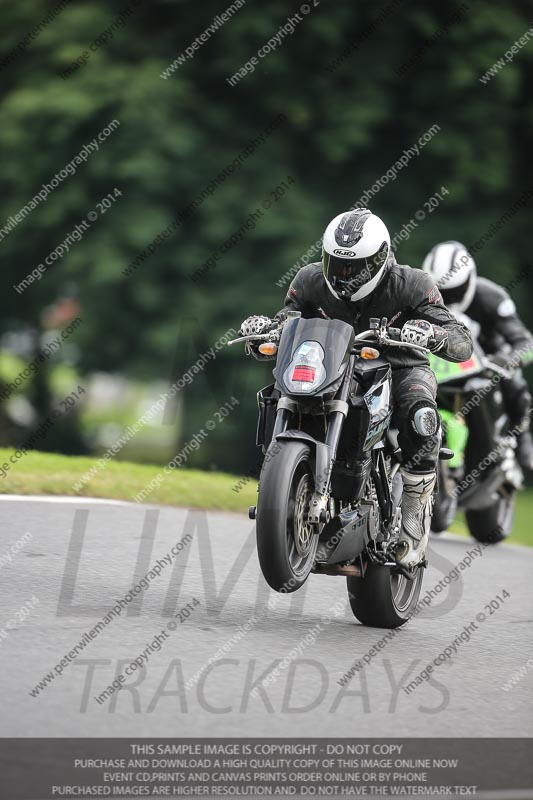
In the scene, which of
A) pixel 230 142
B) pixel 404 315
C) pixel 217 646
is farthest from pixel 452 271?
pixel 230 142

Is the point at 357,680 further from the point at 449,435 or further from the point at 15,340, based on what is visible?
the point at 15,340

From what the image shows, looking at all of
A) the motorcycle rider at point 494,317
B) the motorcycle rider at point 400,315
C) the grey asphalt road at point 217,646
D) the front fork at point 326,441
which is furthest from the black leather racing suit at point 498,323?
the front fork at point 326,441

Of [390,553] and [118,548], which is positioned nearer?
[390,553]

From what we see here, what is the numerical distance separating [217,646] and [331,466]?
0.90 meters

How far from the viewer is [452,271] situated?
34.4 feet

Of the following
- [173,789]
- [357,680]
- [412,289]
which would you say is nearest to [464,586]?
[412,289]

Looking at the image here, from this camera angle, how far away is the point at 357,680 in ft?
18.1

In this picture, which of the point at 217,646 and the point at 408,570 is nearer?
the point at 217,646

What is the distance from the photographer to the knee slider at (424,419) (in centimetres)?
657

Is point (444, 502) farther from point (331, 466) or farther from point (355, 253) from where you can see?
point (331, 466)

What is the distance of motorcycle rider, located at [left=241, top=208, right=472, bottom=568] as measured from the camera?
6527 mm

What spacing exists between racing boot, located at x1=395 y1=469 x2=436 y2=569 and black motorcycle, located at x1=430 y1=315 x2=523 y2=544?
3269 mm

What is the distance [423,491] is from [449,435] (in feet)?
12.2

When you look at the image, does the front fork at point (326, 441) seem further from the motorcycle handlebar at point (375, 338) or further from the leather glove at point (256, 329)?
the leather glove at point (256, 329)
